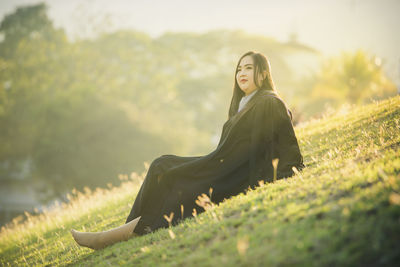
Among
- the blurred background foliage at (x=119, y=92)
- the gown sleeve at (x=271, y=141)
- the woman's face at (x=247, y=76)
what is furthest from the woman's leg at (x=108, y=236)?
the blurred background foliage at (x=119, y=92)

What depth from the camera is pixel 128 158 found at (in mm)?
22906

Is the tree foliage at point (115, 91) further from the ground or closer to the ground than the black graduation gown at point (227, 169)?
further from the ground

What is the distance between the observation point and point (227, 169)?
152 inches

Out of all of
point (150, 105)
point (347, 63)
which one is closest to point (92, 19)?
point (150, 105)

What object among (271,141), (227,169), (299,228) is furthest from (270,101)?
(299,228)

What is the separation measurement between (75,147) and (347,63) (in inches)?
897

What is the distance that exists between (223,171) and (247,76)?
1.62 m

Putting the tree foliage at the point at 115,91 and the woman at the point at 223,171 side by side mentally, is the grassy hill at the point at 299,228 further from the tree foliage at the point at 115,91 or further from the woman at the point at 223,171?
the tree foliage at the point at 115,91

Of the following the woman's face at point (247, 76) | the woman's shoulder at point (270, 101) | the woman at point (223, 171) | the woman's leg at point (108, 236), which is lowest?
the woman's leg at point (108, 236)

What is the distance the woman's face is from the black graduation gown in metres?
0.43

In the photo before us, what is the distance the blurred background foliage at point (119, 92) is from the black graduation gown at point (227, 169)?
969 centimetres

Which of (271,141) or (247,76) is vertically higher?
(247,76)

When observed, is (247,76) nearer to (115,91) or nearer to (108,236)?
(108,236)

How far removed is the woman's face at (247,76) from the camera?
4.36 meters
